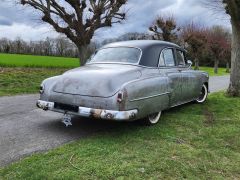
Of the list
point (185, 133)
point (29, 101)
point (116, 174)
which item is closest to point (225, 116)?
point (185, 133)

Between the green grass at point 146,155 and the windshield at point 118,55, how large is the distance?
1306 millimetres

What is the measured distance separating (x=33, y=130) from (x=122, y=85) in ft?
6.05

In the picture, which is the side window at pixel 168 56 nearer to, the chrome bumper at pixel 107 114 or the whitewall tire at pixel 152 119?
the whitewall tire at pixel 152 119

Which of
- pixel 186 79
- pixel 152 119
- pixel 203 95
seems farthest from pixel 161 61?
pixel 203 95

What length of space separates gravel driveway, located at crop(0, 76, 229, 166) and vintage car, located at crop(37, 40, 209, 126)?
1.27 ft

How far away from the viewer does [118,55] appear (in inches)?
275

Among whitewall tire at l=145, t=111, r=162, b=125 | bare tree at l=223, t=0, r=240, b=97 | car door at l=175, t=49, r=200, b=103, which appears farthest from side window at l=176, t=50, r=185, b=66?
bare tree at l=223, t=0, r=240, b=97

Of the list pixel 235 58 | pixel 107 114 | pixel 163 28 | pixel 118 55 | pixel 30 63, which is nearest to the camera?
pixel 107 114

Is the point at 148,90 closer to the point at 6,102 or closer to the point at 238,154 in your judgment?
the point at 238,154

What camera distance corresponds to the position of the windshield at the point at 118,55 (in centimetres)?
673

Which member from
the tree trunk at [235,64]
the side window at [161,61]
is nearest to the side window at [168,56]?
the side window at [161,61]

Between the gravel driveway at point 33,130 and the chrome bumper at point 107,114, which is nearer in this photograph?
the gravel driveway at point 33,130

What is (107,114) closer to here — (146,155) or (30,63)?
(146,155)

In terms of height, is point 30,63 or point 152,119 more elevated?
point 30,63
